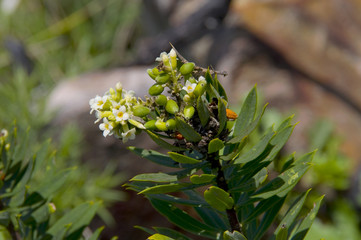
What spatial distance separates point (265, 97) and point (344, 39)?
22.3 inches

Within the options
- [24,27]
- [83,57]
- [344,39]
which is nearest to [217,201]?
[344,39]

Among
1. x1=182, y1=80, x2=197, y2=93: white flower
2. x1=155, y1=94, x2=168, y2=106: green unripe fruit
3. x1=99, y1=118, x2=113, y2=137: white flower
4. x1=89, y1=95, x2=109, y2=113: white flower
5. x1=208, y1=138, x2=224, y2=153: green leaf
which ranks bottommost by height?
x1=208, y1=138, x2=224, y2=153: green leaf

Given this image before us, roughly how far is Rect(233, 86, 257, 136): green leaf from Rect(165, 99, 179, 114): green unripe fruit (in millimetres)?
109

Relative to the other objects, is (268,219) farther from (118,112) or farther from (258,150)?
(118,112)

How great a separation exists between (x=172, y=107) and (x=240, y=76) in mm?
2097

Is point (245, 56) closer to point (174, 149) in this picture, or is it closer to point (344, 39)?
point (344, 39)

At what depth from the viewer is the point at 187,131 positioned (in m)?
0.52

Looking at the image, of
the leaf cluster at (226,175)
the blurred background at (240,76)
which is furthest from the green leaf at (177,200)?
the blurred background at (240,76)

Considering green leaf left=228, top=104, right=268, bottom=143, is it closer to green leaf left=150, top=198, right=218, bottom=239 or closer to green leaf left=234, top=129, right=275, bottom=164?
green leaf left=234, top=129, right=275, bottom=164

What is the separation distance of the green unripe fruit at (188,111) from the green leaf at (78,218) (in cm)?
26

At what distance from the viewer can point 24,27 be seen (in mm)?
3016

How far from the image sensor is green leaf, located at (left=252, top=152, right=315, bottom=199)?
0.55 m

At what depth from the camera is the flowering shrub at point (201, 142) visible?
0.53 metres

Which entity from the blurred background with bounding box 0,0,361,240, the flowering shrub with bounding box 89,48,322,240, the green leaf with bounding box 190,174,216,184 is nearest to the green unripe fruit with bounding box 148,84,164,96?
the flowering shrub with bounding box 89,48,322,240
